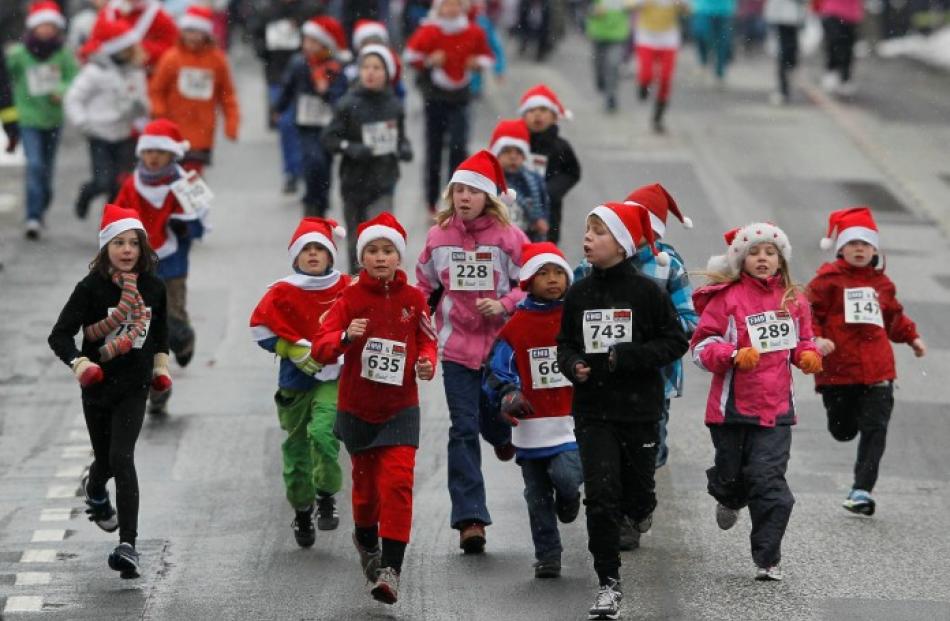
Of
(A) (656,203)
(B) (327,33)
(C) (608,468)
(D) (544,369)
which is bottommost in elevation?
(C) (608,468)

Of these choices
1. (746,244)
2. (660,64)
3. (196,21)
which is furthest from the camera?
(660,64)

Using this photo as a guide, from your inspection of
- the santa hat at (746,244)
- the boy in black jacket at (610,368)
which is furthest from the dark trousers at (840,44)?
the boy in black jacket at (610,368)

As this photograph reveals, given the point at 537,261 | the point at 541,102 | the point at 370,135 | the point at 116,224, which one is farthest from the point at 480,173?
the point at 370,135

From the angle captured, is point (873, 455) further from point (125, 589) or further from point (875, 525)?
point (125, 589)

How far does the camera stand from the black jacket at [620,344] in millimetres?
9023

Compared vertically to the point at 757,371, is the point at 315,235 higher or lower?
higher

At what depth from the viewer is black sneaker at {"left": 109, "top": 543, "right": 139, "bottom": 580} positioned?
9.66 metres

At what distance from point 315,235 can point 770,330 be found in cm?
230

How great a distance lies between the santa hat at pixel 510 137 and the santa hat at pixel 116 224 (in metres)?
3.44

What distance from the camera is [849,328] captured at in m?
10.8

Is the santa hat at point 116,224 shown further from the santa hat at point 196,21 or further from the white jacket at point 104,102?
the santa hat at point 196,21

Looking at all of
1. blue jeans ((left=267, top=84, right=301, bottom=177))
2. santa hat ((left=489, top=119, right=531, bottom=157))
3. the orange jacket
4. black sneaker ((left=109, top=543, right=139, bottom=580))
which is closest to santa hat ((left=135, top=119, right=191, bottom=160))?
santa hat ((left=489, top=119, right=531, bottom=157))

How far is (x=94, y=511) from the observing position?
33.7ft

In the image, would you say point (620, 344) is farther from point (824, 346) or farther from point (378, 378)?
point (824, 346)
